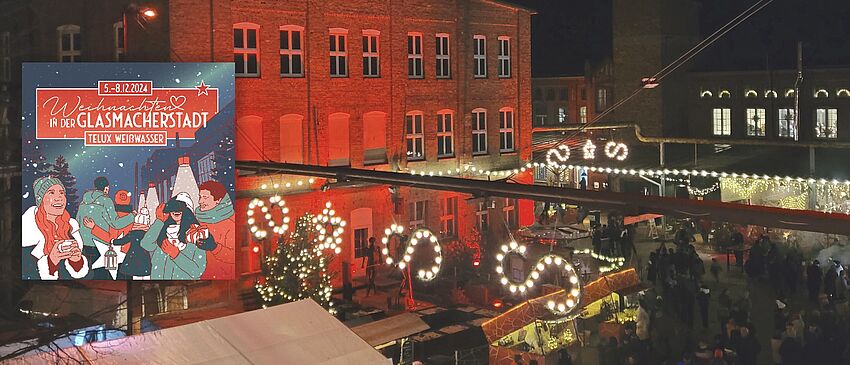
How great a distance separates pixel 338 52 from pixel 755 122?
23452mm

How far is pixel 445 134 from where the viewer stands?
3164cm

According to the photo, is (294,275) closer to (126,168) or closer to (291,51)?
(126,168)

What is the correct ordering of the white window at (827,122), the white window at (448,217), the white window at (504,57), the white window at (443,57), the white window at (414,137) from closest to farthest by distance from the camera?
1. the white window at (414,137)
2. the white window at (448,217)
3. the white window at (443,57)
4. the white window at (504,57)
5. the white window at (827,122)

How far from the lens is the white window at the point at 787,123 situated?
133 feet

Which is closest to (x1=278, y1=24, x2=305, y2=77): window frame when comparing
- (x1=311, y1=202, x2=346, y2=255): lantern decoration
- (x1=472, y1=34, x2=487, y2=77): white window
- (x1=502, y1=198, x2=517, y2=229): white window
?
(x1=311, y1=202, x2=346, y2=255): lantern decoration

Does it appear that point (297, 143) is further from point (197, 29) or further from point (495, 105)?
point (495, 105)

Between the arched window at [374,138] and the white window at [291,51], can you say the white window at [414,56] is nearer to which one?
the arched window at [374,138]

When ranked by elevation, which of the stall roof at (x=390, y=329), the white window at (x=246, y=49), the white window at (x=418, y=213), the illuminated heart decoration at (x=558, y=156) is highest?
the white window at (x=246, y=49)

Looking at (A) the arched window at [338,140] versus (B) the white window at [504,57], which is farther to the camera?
(B) the white window at [504,57]

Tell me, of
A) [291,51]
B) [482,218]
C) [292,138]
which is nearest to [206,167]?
[292,138]

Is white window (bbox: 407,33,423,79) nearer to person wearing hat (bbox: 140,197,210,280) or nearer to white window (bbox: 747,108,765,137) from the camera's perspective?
person wearing hat (bbox: 140,197,210,280)

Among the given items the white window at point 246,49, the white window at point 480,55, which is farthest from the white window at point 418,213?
the white window at point 246,49

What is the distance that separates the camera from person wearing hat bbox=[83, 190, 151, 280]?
843 inches

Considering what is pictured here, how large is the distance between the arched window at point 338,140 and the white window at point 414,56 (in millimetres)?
3442
